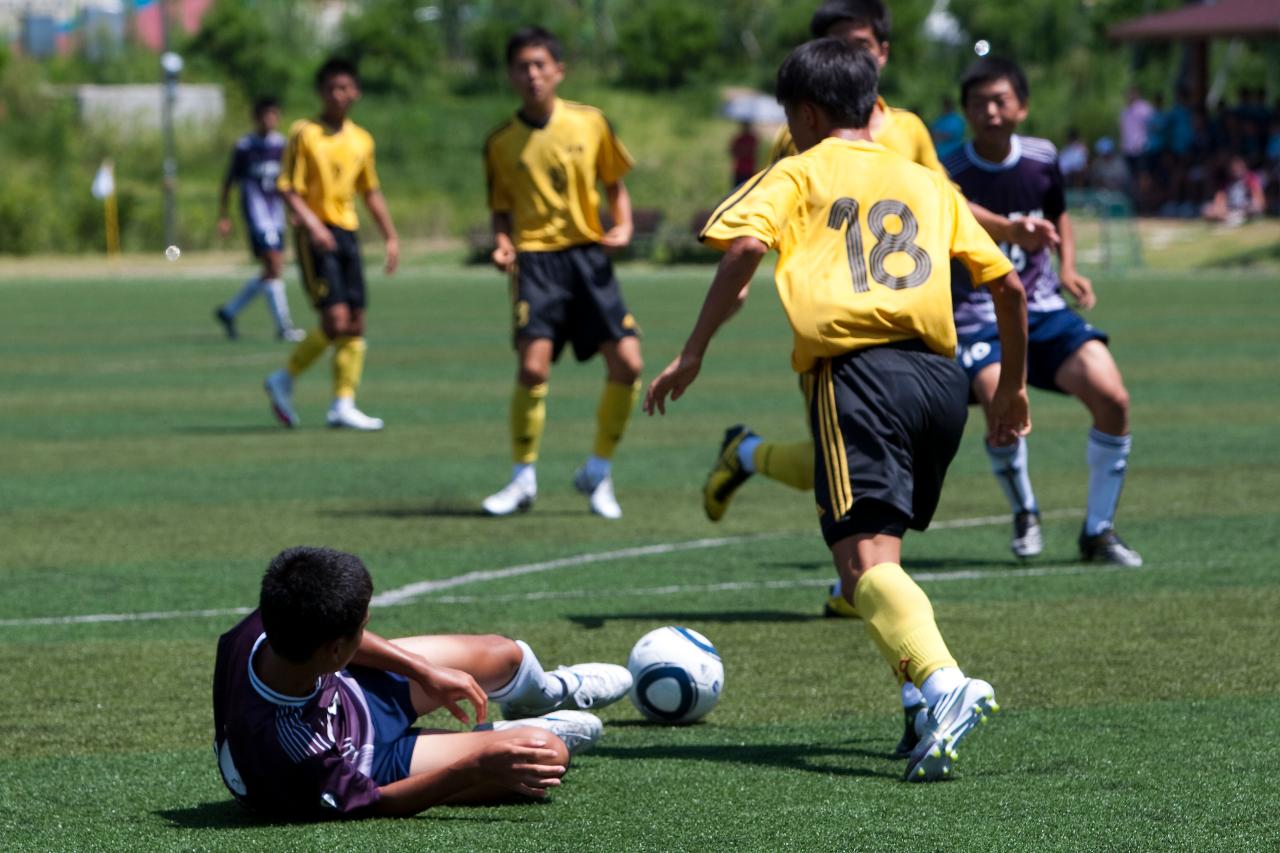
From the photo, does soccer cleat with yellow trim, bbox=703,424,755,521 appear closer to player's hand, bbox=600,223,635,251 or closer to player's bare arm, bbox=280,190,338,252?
player's hand, bbox=600,223,635,251

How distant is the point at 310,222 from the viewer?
A: 13961 millimetres

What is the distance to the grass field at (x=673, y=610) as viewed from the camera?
15.7 feet

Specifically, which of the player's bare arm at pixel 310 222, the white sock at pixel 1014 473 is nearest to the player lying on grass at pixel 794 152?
the white sock at pixel 1014 473

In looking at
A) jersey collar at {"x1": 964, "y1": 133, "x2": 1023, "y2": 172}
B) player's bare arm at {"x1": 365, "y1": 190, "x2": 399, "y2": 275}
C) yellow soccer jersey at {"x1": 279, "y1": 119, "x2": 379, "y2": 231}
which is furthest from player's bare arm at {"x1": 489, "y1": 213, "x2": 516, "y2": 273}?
yellow soccer jersey at {"x1": 279, "y1": 119, "x2": 379, "y2": 231}

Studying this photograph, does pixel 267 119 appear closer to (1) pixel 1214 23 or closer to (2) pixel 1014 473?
(2) pixel 1014 473

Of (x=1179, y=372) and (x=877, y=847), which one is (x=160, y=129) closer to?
(x=1179, y=372)

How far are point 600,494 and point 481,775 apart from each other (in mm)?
5432

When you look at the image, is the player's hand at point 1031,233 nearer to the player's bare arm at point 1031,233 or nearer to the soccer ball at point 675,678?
the player's bare arm at point 1031,233

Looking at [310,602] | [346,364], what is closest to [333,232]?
[346,364]

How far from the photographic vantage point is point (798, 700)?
241 inches

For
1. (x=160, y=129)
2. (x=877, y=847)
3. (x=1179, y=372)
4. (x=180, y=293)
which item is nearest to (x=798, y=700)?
(x=877, y=847)

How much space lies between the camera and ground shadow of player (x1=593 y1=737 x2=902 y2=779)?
17.2 feet

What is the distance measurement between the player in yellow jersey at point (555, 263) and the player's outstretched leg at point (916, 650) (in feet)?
15.6

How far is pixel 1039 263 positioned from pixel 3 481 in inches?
241
